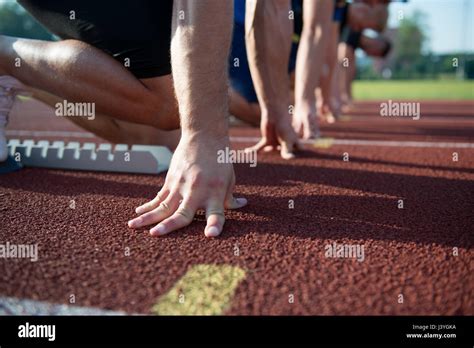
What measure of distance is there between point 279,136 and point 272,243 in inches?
66.1

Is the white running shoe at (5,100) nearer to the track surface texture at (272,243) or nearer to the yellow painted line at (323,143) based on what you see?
the track surface texture at (272,243)

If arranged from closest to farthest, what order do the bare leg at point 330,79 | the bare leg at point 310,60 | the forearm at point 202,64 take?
the forearm at point 202,64, the bare leg at point 310,60, the bare leg at point 330,79

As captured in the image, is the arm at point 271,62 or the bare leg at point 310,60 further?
the bare leg at point 310,60

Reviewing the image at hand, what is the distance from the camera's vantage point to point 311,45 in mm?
3811

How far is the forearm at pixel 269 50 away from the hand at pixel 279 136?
0.06m

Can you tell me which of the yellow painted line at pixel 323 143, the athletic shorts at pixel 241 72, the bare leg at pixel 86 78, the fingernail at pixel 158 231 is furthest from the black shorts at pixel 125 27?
the athletic shorts at pixel 241 72

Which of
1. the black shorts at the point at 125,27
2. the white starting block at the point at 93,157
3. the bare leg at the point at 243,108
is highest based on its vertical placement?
the black shorts at the point at 125,27

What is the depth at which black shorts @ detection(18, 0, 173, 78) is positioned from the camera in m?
2.25

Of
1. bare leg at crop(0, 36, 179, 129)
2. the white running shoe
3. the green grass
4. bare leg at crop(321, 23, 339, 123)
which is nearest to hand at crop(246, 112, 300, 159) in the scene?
bare leg at crop(0, 36, 179, 129)

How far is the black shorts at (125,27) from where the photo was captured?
2.25 meters

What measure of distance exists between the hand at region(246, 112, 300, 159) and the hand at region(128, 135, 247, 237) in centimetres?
139

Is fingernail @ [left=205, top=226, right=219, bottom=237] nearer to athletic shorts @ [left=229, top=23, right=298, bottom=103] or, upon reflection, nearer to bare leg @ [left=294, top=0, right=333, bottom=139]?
bare leg @ [left=294, top=0, right=333, bottom=139]

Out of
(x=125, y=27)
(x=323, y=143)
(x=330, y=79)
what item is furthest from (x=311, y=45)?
(x=330, y=79)
